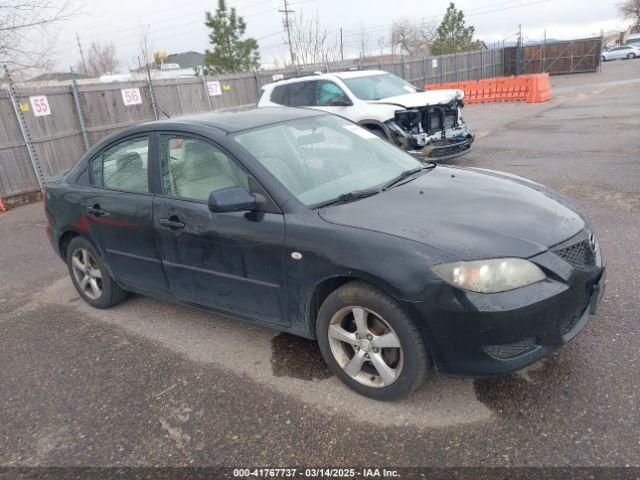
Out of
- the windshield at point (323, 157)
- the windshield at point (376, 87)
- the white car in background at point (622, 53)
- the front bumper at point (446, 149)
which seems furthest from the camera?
the white car in background at point (622, 53)

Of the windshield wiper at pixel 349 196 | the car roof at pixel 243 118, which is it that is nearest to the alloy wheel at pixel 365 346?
the windshield wiper at pixel 349 196

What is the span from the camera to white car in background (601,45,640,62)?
163 feet

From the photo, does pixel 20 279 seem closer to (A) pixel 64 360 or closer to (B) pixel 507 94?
(A) pixel 64 360

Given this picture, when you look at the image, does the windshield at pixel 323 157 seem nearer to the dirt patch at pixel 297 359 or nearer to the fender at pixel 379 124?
the dirt patch at pixel 297 359

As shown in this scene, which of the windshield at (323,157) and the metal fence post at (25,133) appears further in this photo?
the metal fence post at (25,133)

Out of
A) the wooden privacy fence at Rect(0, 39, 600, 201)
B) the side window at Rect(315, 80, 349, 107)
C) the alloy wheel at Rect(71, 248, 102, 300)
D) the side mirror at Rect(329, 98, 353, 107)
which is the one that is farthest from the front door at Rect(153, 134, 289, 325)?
the wooden privacy fence at Rect(0, 39, 600, 201)

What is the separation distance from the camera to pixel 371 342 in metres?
2.83

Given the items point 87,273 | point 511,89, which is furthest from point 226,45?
point 87,273

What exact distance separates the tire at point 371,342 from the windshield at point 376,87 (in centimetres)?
762

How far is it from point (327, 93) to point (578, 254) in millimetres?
8130

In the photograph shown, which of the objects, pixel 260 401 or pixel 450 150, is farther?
pixel 450 150

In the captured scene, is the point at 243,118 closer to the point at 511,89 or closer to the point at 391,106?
the point at 391,106

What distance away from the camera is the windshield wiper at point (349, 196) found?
3102 mm

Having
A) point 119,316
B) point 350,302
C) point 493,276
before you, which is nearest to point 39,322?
point 119,316
